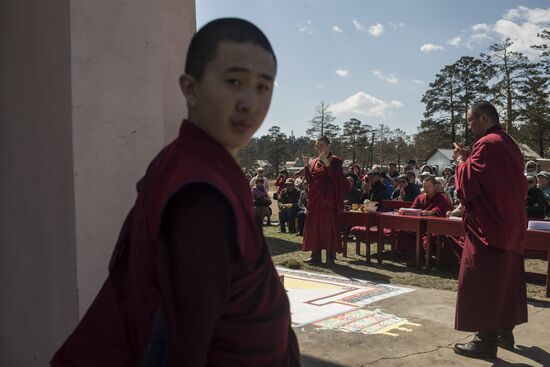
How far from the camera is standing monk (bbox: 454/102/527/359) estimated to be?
3816mm

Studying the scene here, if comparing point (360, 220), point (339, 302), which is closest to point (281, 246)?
point (360, 220)

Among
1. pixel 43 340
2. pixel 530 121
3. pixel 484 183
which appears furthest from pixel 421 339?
pixel 530 121

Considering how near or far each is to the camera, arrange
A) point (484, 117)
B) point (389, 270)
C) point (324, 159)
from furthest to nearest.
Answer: point (324, 159) < point (389, 270) < point (484, 117)

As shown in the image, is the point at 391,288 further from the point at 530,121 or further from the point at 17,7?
the point at 530,121

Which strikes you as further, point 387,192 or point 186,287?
point 387,192

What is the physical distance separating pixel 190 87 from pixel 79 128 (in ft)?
3.28

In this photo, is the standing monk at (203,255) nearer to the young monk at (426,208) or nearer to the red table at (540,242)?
the red table at (540,242)

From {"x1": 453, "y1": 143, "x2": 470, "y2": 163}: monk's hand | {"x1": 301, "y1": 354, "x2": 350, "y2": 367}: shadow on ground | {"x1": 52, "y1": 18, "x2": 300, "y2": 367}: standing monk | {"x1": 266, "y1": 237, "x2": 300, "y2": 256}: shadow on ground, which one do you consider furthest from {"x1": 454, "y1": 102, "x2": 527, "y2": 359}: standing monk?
{"x1": 266, "y1": 237, "x2": 300, "y2": 256}: shadow on ground

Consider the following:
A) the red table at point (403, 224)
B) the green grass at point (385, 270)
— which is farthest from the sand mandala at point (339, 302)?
the red table at point (403, 224)

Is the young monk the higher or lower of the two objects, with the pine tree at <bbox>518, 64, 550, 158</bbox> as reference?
lower

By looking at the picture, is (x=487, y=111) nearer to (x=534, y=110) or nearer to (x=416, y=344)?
(x=416, y=344)

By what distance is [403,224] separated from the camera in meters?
7.64

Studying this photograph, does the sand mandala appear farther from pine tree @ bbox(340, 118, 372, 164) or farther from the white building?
pine tree @ bbox(340, 118, 372, 164)

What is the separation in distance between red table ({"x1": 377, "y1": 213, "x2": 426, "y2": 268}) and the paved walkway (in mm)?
2206
